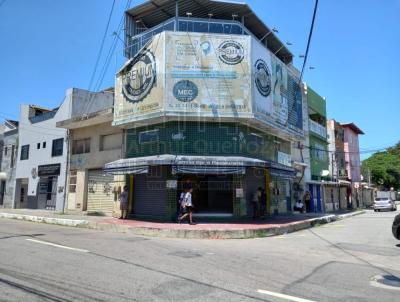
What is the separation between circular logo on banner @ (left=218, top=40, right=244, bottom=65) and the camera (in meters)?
19.2

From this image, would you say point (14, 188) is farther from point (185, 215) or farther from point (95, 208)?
point (185, 215)

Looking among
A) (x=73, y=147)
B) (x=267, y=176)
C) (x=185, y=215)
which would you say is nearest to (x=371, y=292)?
A: (x=185, y=215)

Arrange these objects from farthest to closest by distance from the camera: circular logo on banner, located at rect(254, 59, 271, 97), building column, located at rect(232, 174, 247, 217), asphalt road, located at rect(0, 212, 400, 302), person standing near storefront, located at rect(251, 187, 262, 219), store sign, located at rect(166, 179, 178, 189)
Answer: circular logo on banner, located at rect(254, 59, 271, 97), person standing near storefront, located at rect(251, 187, 262, 219), building column, located at rect(232, 174, 247, 217), store sign, located at rect(166, 179, 178, 189), asphalt road, located at rect(0, 212, 400, 302)

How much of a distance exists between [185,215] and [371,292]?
36.1 feet

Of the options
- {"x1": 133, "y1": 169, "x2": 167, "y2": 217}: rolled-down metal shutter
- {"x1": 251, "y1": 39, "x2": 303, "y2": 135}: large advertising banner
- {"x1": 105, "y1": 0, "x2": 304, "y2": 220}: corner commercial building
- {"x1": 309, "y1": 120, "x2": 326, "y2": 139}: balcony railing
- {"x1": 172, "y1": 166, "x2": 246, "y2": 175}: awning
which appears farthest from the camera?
{"x1": 309, "y1": 120, "x2": 326, "y2": 139}: balcony railing

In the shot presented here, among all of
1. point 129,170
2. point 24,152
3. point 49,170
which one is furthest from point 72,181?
point 129,170

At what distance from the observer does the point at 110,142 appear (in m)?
22.9

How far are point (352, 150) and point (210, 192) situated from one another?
3337 cm

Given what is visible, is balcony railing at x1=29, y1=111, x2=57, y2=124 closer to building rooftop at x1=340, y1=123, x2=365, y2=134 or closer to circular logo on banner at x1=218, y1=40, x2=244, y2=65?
circular logo on banner at x1=218, y1=40, x2=244, y2=65

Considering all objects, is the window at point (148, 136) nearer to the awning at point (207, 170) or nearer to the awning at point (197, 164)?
the awning at point (197, 164)

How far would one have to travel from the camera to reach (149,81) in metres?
19.4

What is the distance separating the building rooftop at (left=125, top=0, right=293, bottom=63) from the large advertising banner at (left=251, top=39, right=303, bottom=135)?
1898 mm

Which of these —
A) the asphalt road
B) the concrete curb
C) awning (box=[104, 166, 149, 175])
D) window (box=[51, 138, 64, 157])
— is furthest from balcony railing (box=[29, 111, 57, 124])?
the asphalt road

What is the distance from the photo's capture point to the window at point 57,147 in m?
26.4
